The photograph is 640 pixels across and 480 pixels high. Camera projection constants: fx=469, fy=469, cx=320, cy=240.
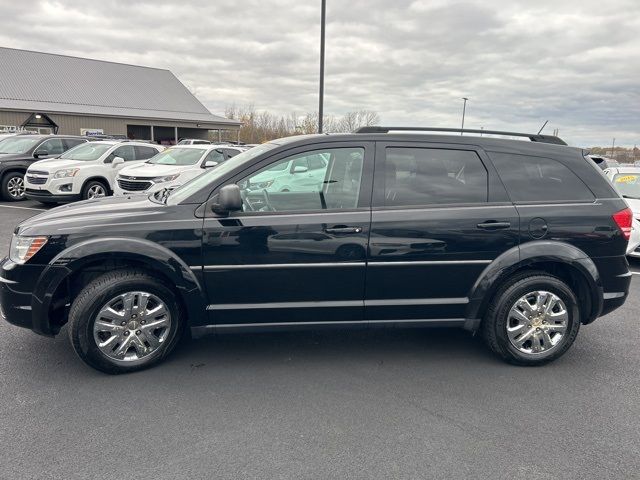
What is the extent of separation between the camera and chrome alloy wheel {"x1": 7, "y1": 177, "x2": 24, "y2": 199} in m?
12.2

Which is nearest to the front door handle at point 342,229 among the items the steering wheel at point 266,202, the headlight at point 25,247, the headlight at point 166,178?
the steering wheel at point 266,202

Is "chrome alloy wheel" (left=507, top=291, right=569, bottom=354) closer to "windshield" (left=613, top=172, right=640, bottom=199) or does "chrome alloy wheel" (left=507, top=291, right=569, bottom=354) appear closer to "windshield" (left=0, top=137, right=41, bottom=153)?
"windshield" (left=613, top=172, right=640, bottom=199)

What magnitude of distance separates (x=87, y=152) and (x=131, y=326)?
1036 cm

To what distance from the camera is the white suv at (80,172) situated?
10852mm

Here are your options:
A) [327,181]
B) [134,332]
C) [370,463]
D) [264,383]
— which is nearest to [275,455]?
[370,463]

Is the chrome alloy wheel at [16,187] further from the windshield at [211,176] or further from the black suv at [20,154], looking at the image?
the windshield at [211,176]

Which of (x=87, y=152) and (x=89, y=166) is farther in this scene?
(x=87, y=152)

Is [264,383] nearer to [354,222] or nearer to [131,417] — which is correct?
[131,417]

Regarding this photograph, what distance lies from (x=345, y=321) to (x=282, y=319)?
0.49 metres

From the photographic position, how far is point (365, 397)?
3.28 meters

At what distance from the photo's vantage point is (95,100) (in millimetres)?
34625

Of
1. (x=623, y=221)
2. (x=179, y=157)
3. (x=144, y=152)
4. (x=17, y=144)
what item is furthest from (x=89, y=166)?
(x=623, y=221)

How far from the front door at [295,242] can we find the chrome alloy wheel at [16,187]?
37.5 feet

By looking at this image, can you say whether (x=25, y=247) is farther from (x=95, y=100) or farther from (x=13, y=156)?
(x=95, y=100)
